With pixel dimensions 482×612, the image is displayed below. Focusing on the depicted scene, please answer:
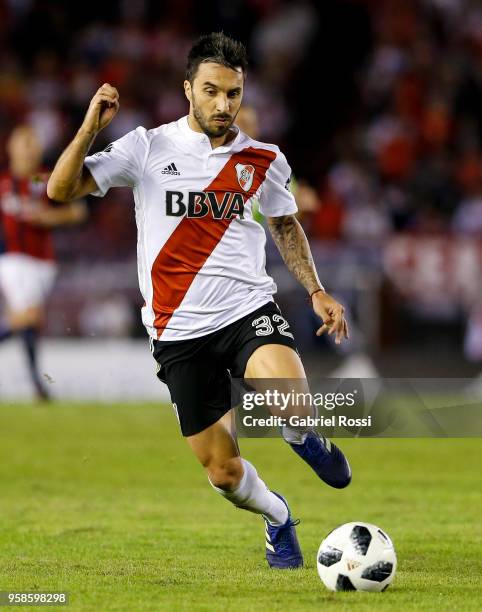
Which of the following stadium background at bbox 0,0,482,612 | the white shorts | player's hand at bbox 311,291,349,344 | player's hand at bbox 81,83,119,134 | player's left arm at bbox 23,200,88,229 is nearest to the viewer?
player's hand at bbox 81,83,119,134

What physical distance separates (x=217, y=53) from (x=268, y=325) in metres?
1.25

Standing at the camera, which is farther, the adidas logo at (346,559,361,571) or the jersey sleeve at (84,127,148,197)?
the jersey sleeve at (84,127,148,197)

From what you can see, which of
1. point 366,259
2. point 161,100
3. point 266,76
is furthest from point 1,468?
point 266,76

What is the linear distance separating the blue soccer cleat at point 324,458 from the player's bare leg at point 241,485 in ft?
0.82

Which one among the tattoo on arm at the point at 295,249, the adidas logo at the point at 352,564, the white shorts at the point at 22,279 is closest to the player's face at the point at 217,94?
the tattoo on arm at the point at 295,249

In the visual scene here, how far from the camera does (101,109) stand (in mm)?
5262

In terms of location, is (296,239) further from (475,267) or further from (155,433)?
(475,267)

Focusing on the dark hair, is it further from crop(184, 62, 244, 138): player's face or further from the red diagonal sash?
the red diagonal sash

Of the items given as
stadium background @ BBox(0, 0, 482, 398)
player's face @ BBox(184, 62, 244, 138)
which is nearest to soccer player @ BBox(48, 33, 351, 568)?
player's face @ BBox(184, 62, 244, 138)

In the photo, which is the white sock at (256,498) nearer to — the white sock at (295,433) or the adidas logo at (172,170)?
the white sock at (295,433)

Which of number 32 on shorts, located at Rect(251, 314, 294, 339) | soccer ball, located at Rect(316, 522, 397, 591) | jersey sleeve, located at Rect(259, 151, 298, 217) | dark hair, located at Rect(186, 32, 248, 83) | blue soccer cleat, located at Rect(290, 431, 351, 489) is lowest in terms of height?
soccer ball, located at Rect(316, 522, 397, 591)

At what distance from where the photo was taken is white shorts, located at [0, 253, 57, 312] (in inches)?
520

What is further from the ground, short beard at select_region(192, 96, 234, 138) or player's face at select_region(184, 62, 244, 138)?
player's face at select_region(184, 62, 244, 138)

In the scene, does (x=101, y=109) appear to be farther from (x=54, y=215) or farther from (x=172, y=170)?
(x=54, y=215)
